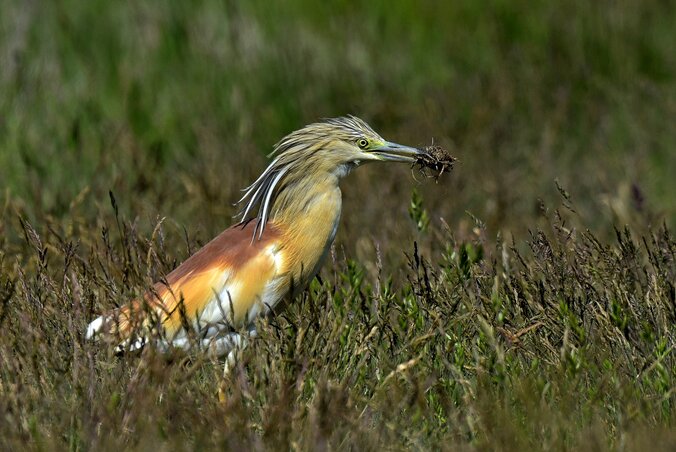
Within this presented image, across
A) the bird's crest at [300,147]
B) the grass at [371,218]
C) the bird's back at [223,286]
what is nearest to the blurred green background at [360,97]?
the grass at [371,218]

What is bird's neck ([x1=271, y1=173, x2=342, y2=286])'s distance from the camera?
4930mm

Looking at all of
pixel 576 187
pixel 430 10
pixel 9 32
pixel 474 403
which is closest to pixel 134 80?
pixel 9 32

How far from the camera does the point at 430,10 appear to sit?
9070 millimetres

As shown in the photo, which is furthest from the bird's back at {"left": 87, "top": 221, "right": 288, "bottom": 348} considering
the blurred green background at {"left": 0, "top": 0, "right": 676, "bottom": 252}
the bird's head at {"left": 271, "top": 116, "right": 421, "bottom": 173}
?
the blurred green background at {"left": 0, "top": 0, "right": 676, "bottom": 252}

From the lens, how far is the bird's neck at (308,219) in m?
4.93

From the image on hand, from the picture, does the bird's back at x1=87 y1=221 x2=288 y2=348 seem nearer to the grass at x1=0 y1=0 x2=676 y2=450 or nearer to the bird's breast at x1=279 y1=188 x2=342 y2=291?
the bird's breast at x1=279 y1=188 x2=342 y2=291

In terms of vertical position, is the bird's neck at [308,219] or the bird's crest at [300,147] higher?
the bird's crest at [300,147]

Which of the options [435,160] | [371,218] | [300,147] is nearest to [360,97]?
[371,218]

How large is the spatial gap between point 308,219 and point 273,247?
190 millimetres

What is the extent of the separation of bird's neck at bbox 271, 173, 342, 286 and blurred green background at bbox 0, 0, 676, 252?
179 cm

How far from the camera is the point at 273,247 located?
4898mm

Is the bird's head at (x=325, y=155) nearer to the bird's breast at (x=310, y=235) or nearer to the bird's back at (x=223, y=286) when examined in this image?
the bird's breast at (x=310, y=235)

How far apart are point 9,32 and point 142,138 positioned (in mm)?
1515

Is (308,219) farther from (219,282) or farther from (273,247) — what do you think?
(219,282)
